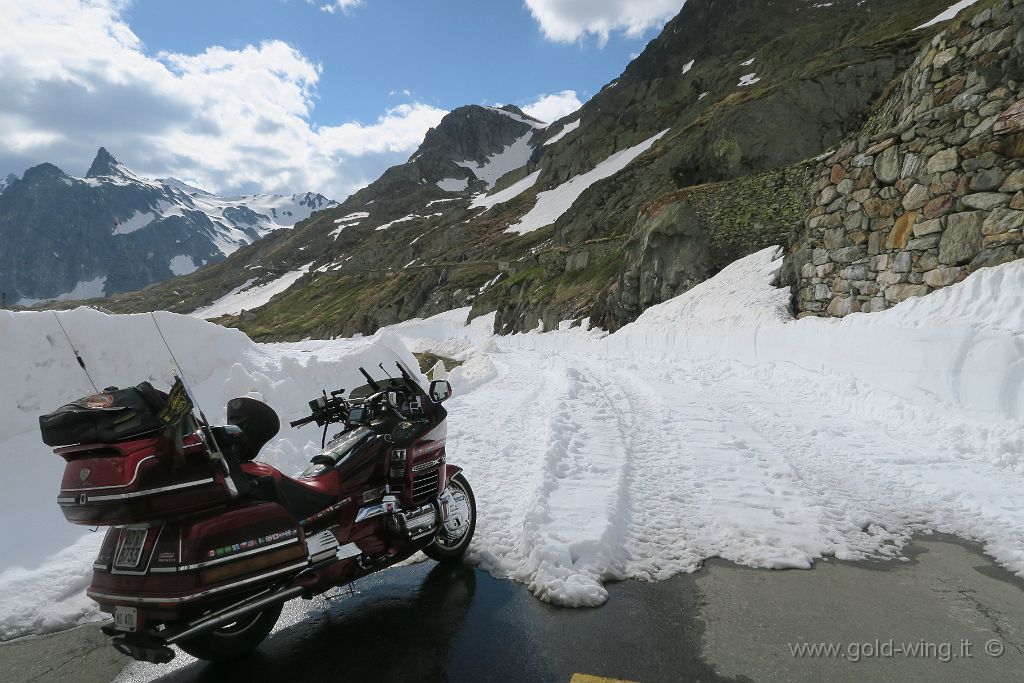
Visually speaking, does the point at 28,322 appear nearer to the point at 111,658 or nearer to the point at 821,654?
the point at 111,658

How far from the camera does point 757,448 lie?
698 centimetres

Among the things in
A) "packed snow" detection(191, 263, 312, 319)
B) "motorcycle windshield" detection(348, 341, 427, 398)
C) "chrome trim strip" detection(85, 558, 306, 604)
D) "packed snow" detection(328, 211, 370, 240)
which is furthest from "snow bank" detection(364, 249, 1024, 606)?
"packed snow" detection(328, 211, 370, 240)

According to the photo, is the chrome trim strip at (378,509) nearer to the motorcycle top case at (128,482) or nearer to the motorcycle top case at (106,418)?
the motorcycle top case at (128,482)

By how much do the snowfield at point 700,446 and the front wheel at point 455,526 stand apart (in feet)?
0.65

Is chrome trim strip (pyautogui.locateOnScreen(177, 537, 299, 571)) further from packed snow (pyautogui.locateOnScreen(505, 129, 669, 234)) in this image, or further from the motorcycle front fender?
packed snow (pyautogui.locateOnScreen(505, 129, 669, 234))

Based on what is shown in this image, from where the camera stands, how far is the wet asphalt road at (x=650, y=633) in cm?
298

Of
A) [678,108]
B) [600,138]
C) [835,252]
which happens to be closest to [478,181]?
[600,138]

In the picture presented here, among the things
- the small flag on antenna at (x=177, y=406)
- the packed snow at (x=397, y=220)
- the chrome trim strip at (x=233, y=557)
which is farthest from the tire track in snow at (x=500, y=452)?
the packed snow at (x=397, y=220)

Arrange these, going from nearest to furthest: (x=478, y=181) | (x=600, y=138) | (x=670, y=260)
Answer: (x=670, y=260)
(x=600, y=138)
(x=478, y=181)

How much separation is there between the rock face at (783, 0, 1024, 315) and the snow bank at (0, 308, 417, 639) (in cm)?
1132

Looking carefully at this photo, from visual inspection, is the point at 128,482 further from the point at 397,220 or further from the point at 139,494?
the point at 397,220

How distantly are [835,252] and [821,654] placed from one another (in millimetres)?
12253

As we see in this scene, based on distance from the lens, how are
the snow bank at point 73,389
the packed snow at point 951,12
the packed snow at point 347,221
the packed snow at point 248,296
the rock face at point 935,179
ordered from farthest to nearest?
the packed snow at point 347,221, the packed snow at point 248,296, the packed snow at point 951,12, the rock face at point 935,179, the snow bank at point 73,389

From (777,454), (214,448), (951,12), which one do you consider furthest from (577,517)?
(951,12)
